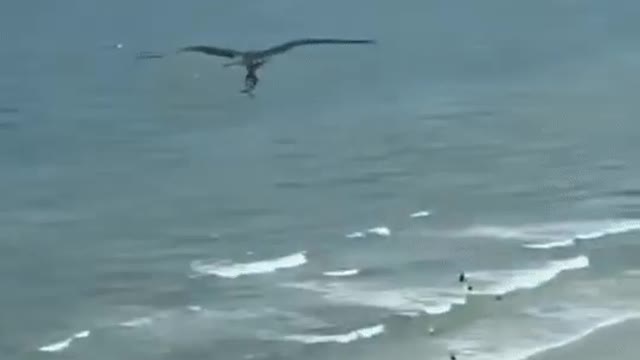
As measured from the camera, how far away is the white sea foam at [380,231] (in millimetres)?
27969

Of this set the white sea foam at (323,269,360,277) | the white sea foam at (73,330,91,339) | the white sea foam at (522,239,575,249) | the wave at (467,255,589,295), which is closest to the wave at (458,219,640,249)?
the white sea foam at (522,239,575,249)

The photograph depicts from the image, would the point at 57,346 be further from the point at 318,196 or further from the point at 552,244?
the point at 318,196

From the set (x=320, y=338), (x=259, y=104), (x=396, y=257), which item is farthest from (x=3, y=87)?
(x=320, y=338)

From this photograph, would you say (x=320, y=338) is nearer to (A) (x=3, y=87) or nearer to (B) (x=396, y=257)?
(B) (x=396, y=257)

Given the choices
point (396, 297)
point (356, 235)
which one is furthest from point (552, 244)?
point (396, 297)

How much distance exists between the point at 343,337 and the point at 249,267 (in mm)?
4413

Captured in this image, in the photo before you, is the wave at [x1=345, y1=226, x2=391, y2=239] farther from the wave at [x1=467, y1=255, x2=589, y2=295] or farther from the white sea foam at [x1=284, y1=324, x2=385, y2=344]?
the white sea foam at [x1=284, y1=324, x2=385, y2=344]

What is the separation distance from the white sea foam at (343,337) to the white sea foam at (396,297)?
0.77 metres

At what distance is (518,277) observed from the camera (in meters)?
24.5

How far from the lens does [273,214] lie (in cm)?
2997

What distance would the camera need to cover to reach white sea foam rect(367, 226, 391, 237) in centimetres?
2797

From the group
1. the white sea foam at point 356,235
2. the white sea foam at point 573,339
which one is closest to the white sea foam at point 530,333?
the white sea foam at point 573,339

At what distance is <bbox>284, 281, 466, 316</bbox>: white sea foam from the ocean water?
54 mm

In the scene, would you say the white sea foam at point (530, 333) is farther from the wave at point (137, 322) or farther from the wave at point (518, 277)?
the wave at point (137, 322)
